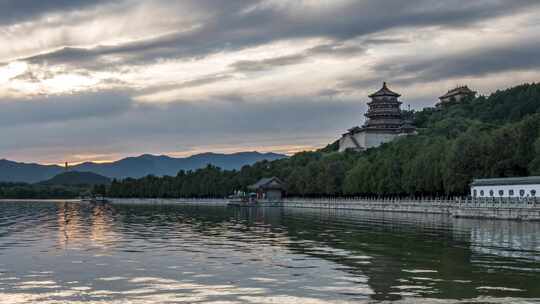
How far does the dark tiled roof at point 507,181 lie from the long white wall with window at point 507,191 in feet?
1.03

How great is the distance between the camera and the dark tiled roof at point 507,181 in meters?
68.2

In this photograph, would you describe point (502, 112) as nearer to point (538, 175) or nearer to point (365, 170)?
point (365, 170)

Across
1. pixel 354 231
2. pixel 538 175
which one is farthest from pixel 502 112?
pixel 354 231

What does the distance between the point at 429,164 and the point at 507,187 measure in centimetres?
2199

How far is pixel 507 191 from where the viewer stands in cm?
7206

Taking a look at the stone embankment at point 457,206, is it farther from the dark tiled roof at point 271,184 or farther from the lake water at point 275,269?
the dark tiled roof at point 271,184

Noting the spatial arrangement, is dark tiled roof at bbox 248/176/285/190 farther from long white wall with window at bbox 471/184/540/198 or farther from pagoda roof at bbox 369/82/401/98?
long white wall with window at bbox 471/184/540/198

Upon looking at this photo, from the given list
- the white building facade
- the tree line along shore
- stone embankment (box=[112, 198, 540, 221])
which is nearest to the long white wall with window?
the white building facade

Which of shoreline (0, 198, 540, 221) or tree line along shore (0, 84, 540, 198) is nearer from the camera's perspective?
shoreline (0, 198, 540, 221)

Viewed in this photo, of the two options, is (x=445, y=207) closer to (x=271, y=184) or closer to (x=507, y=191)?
(x=507, y=191)

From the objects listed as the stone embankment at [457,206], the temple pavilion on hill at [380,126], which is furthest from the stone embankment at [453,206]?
the temple pavilion on hill at [380,126]

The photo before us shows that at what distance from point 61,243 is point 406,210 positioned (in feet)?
186

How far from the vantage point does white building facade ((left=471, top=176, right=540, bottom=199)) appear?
68.1 m

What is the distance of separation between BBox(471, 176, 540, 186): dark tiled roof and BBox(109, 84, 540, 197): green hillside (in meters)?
4.34
